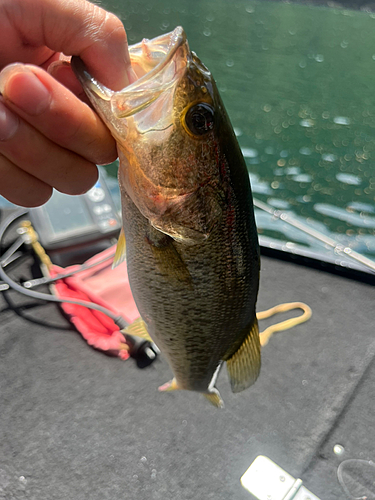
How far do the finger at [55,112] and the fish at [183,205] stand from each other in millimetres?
46

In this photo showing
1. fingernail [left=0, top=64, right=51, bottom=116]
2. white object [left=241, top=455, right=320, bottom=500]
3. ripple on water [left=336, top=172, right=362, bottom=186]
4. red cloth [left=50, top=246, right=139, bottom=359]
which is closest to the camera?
fingernail [left=0, top=64, right=51, bottom=116]

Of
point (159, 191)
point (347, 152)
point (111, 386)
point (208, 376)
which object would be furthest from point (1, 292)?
point (347, 152)

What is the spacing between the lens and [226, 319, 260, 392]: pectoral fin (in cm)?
133

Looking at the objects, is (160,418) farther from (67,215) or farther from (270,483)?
(67,215)

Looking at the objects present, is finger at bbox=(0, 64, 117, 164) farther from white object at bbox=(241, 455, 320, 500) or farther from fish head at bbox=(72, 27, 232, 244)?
white object at bbox=(241, 455, 320, 500)

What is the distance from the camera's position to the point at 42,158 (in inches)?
40.8

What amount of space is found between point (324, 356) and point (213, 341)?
1.93 meters

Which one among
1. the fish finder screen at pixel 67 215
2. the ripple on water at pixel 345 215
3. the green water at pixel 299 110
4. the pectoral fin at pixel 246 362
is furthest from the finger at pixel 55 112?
the ripple on water at pixel 345 215

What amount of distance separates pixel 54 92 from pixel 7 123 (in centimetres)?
14

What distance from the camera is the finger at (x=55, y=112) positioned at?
842 mm

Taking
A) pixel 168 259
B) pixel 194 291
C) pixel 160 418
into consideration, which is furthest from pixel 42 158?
pixel 160 418

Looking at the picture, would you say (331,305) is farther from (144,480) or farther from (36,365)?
(36,365)

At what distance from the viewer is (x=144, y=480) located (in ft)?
7.17

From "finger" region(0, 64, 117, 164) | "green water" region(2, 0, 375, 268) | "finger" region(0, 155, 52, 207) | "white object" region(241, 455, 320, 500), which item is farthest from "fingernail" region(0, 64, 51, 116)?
"green water" region(2, 0, 375, 268)
